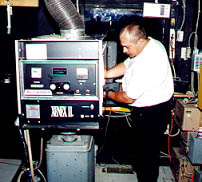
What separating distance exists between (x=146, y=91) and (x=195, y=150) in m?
0.84

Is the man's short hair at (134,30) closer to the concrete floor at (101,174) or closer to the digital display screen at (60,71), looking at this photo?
the digital display screen at (60,71)

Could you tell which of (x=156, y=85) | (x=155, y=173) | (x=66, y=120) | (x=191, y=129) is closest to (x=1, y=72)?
(x=66, y=120)

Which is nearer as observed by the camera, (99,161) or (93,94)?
(93,94)

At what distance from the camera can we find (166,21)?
122 inches

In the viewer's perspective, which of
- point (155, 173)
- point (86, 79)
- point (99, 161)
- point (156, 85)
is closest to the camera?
point (86, 79)

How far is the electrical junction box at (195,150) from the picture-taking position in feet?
8.00

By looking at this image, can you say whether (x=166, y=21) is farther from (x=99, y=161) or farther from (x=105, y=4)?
(x=99, y=161)

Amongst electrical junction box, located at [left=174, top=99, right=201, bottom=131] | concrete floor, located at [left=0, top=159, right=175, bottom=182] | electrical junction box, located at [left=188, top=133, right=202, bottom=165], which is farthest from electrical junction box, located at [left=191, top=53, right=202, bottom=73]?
concrete floor, located at [left=0, top=159, right=175, bottom=182]

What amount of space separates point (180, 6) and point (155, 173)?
6.57 ft

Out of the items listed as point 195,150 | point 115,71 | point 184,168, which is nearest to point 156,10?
point 115,71

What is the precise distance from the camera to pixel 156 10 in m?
3.01

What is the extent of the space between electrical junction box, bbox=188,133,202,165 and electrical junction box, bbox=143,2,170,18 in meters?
1.48

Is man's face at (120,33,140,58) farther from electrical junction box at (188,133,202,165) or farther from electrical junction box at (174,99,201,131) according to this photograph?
electrical junction box at (188,133,202,165)

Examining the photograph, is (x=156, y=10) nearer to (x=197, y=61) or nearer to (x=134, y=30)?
(x=197, y=61)
